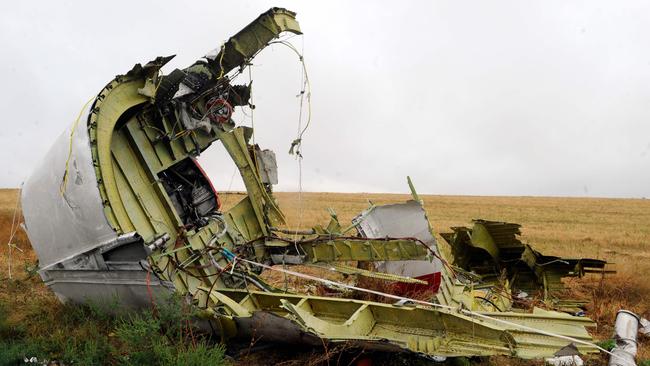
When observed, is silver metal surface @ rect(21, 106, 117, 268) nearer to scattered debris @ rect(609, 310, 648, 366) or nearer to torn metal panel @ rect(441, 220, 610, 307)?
scattered debris @ rect(609, 310, 648, 366)

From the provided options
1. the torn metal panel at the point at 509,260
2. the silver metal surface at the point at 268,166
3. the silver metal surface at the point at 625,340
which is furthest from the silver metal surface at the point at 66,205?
the torn metal panel at the point at 509,260

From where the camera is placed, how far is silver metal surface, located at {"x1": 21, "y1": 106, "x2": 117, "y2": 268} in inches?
239

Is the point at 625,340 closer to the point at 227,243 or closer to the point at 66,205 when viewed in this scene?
the point at 227,243

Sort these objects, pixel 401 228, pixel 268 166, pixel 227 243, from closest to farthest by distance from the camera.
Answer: pixel 227 243 < pixel 401 228 < pixel 268 166

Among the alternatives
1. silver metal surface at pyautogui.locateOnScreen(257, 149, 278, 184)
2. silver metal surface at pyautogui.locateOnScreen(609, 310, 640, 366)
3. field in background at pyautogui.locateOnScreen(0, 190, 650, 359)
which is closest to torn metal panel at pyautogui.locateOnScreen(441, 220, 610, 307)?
field in background at pyautogui.locateOnScreen(0, 190, 650, 359)

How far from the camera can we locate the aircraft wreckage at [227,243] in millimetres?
5633

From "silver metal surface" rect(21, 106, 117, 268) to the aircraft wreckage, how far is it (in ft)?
0.07

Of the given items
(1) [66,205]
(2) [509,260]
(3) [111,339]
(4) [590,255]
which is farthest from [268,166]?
(4) [590,255]

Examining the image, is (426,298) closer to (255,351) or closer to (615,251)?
(255,351)

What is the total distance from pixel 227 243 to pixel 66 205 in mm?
2412

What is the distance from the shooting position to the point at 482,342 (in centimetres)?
532

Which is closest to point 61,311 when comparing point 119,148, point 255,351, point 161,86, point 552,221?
point 119,148

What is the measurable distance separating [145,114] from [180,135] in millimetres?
588

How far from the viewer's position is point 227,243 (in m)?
7.91
